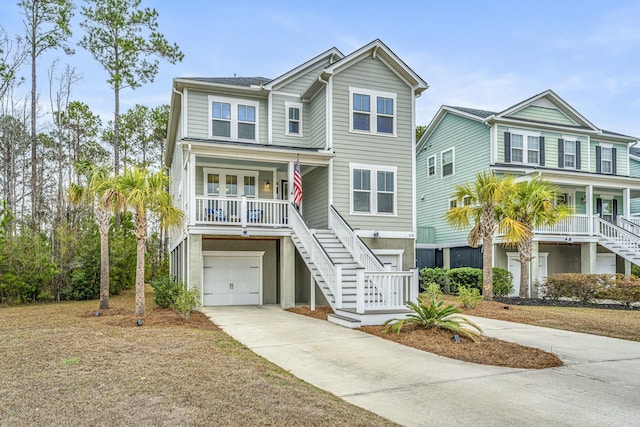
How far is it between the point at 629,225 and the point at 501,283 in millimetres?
8457

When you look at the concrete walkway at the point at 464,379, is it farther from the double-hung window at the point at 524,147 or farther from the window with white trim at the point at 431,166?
the window with white trim at the point at 431,166

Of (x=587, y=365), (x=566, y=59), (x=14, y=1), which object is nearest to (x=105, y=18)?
(x=14, y=1)

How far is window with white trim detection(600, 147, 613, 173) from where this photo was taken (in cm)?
2616

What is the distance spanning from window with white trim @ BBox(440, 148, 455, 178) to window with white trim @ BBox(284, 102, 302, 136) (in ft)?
35.6

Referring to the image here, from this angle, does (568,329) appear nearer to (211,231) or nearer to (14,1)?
(211,231)

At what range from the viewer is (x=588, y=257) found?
21.7m

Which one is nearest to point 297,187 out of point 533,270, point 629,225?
point 533,270

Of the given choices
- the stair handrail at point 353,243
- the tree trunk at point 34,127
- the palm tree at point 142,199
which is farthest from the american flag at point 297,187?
the tree trunk at point 34,127

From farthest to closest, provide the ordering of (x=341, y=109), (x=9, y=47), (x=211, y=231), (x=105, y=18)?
(x=105, y=18) → (x=9, y=47) → (x=341, y=109) → (x=211, y=231)

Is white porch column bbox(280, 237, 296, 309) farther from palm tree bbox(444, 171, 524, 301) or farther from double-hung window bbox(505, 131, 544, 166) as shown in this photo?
double-hung window bbox(505, 131, 544, 166)

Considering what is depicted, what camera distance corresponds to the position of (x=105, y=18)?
25.6m

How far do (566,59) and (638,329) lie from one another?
777 inches

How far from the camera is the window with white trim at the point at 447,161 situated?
2589 centimetres

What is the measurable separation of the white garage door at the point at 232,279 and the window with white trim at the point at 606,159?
20.4m
